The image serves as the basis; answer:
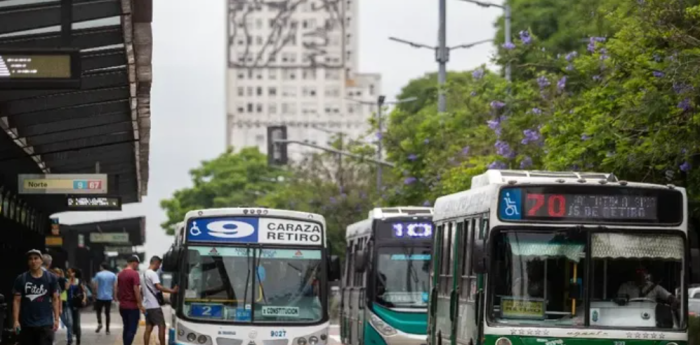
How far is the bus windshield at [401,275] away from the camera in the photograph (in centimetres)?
2588

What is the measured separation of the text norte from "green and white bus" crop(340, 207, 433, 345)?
3.80m

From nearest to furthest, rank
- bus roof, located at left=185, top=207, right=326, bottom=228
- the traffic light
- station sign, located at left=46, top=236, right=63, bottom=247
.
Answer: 1. bus roof, located at left=185, top=207, right=326, bottom=228
2. station sign, located at left=46, top=236, right=63, bottom=247
3. the traffic light

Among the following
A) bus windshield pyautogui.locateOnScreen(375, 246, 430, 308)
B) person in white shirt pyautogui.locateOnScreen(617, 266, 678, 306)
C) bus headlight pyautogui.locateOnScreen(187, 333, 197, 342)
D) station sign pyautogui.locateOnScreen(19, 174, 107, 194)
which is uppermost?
station sign pyautogui.locateOnScreen(19, 174, 107, 194)

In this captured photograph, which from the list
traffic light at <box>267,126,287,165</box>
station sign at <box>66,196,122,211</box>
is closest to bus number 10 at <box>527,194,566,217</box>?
station sign at <box>66,196,122,211</box>

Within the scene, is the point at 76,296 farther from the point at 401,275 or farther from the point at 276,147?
the point at 276,147

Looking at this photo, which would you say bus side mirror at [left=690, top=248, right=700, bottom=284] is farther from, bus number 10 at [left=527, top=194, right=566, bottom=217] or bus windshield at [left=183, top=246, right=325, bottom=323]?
bus number 10 at [left=527, top=194, right=566, bottom=217]

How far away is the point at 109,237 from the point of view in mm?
61656

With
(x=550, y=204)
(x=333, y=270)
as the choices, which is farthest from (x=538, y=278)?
(x=333, y=270)

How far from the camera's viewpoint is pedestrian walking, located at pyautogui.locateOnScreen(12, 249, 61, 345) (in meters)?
18.7

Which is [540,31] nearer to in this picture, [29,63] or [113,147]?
[113,147]

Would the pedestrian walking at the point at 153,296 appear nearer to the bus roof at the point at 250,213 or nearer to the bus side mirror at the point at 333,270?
the bus roof at the point at 250,213

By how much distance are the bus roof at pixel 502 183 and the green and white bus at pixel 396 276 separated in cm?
604

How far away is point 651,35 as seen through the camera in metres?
20.0

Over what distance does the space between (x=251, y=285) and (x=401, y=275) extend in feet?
16.0
